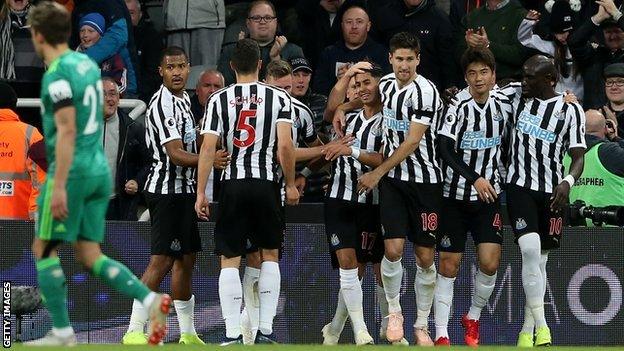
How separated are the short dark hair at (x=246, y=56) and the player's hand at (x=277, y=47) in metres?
3.13

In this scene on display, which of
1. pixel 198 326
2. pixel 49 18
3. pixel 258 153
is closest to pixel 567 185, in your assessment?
pixel 258 153

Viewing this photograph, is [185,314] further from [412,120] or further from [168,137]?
[412,120]

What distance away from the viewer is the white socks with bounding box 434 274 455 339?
40.1 feet

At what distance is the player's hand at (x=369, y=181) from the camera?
11797mm

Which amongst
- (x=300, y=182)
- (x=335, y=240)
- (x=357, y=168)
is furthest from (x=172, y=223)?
(x=357, y=168)

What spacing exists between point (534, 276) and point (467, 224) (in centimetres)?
68

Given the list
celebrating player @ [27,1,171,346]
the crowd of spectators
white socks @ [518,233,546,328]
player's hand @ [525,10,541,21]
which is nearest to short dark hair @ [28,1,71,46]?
celebrating player @ [27,1,171,346]

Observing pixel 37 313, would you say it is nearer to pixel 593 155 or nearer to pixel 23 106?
pixel 23 106

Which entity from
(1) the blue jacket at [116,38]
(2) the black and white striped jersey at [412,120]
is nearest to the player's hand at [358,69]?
(2) the black and white striped jersey at [412,120]

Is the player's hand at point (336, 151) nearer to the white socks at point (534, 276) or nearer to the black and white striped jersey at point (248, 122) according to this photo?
the black and white striped jersey at point (248, 122)

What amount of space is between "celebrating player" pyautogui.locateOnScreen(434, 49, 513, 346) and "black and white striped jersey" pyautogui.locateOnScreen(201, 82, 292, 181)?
1.44 meters

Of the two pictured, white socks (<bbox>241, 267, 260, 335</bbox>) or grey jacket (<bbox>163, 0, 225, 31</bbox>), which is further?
grey jacket (<bbox>163, 0, 225, 31</bbox>)

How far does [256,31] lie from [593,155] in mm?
3416

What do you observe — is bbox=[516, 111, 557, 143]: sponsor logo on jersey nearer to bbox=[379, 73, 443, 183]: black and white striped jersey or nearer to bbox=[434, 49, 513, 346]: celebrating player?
bbox=[434, 49, 513, 346]: celebrating player
